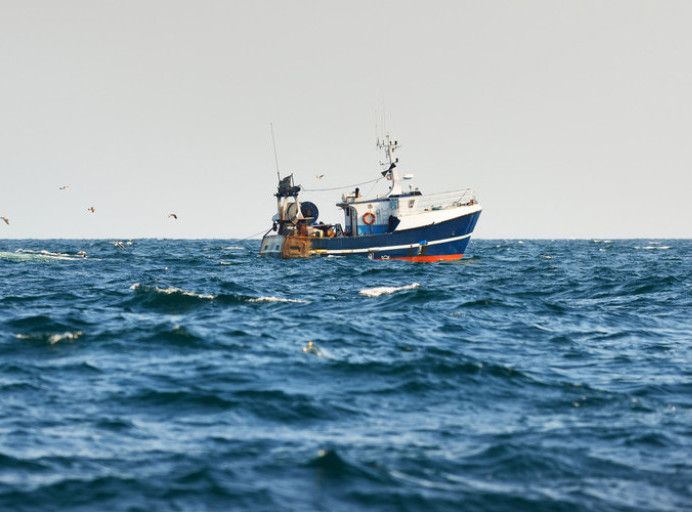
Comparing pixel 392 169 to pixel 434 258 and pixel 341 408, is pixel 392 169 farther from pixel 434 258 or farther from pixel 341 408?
pixel 341 408

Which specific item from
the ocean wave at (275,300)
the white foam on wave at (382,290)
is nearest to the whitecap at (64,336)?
the ocean wave at (275,300)

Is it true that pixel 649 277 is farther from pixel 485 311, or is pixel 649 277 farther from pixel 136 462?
pixel 136 462

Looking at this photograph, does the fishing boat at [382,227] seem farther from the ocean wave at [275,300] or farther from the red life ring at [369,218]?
the ocean wave at [275,300]

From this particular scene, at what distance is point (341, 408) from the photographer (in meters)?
10.4

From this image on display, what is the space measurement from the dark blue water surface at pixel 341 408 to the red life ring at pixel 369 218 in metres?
31.5

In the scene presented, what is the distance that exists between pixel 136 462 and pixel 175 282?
24.0 meters

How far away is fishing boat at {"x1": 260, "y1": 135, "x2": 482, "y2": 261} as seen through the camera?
51031 millimetres

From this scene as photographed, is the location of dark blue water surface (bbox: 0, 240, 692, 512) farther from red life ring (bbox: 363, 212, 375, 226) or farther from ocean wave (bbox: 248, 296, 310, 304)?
red life ring (bbox: 363, 212, 375, 226)

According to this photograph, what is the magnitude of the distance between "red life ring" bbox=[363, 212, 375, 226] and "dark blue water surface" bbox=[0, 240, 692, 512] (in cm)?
3151

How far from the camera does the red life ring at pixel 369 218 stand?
2106 inches

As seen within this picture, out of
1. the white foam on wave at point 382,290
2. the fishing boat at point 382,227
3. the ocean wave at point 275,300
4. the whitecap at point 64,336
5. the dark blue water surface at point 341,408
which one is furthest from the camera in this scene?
the fishing boat at point 382,227

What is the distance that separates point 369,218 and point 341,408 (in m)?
43.5

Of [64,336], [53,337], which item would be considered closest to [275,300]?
[64,336]

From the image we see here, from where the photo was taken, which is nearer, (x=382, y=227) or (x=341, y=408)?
(x=341, y=408)
